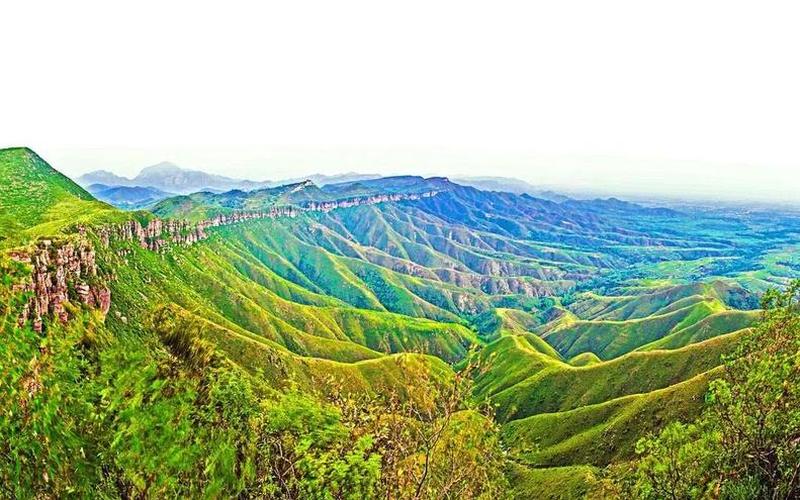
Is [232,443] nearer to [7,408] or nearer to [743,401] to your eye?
[7,408]

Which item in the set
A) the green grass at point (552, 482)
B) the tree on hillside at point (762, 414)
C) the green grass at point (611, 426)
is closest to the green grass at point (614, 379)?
the green grass at point (611, 426)

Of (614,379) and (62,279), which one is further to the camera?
(614,379)

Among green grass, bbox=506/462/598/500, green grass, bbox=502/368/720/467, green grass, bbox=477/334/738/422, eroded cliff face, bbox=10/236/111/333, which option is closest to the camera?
eroded cliff face, bbox=10/236/111/333

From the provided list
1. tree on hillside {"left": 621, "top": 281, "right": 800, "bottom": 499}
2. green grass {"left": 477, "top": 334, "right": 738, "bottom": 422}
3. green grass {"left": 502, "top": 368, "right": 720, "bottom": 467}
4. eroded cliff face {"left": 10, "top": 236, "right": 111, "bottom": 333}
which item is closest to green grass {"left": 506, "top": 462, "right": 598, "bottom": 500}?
green grass {"left": 502, "top": 368, "right": 720, "bottom": 467}

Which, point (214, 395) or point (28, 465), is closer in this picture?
point (28, 465)

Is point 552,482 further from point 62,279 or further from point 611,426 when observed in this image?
point 62,279

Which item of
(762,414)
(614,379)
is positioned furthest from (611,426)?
(762,414)

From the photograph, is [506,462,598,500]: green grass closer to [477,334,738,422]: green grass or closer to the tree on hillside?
[477,334,738,422]: green grass

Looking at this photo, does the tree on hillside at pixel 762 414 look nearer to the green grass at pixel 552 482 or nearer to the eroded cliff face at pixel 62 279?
the eroded cliff face at pixel 62 279

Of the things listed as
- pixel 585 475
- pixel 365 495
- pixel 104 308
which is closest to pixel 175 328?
pixel 365 495
